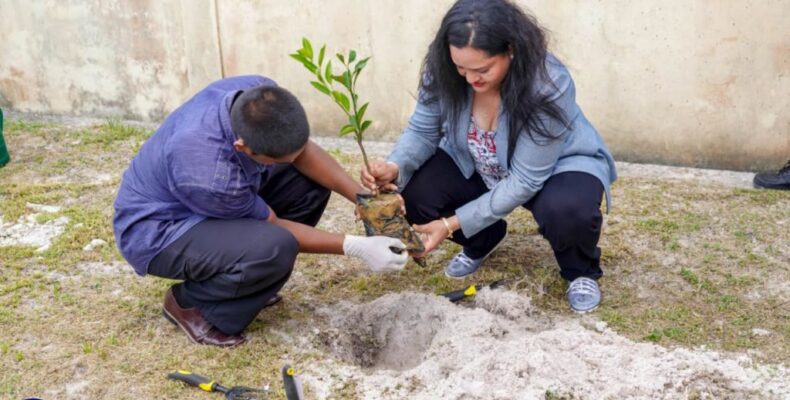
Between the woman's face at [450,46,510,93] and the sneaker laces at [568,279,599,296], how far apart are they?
851 millimetres

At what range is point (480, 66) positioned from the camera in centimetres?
270

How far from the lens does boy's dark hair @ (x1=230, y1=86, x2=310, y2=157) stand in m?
2.49

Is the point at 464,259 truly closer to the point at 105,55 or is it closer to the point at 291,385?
the point at 291,385

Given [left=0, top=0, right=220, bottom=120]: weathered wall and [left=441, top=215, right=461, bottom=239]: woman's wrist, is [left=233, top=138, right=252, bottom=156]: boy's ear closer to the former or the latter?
[left=441, top=215, right=461, bottom=239]: woman's wrist

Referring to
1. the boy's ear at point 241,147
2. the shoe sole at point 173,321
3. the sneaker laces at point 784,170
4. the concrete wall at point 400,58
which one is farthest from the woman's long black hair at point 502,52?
the sneaker laces at point 784,170

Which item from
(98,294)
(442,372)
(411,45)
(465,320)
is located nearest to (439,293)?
(465,320)

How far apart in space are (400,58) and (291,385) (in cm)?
273

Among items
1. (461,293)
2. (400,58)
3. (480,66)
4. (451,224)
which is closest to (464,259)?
(461,293)

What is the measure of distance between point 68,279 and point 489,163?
178cm

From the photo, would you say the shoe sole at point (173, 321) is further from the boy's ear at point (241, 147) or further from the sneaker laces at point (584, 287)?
the sneaker laces at point (584, 287)

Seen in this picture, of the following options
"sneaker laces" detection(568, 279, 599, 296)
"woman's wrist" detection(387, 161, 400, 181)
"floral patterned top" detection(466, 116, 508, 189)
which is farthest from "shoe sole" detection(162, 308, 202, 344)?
Answer: "sneaker laces" detection(568, 279, 599, 296)

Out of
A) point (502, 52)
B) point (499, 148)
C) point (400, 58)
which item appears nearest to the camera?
A: point (502, 52)

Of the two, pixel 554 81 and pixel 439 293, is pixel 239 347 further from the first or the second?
pixel 554 81

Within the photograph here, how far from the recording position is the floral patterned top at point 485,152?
304 cm
